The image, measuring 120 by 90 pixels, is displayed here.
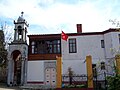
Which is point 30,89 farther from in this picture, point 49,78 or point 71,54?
point 71,54

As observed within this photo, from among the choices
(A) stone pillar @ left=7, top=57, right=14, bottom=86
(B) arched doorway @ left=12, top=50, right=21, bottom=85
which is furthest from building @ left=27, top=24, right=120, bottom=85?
(A) stone pillar @ left=7, top=57, right=14, bottom=86

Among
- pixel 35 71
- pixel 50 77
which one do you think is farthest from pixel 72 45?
pixel 35 71

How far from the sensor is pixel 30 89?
77.2 feet

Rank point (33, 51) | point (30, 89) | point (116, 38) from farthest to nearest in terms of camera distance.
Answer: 1. point (33, 51)
2. point (116, 38)
3. point (30, 89)

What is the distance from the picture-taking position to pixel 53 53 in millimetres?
28203

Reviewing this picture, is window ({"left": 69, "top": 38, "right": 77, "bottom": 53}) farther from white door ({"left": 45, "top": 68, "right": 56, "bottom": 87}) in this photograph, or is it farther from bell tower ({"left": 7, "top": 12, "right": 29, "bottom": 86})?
bell tower ({"left": 7, "top": 12, "right": 29, "bottom": 86})

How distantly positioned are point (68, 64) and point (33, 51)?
5.33m

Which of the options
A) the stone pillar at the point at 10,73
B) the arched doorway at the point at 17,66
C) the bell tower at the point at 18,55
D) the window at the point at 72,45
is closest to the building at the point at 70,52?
the window at the point at 72,45

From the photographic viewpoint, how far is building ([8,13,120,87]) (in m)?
27.2

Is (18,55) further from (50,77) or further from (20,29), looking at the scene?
(50,77)

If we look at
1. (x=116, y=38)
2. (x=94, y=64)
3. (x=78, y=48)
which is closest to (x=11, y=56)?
(x=78, y=48)

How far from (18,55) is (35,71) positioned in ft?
13.3

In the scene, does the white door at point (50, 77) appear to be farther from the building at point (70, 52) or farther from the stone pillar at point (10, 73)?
the stone pillar at point (10, 73)

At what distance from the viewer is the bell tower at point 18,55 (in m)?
27.2
